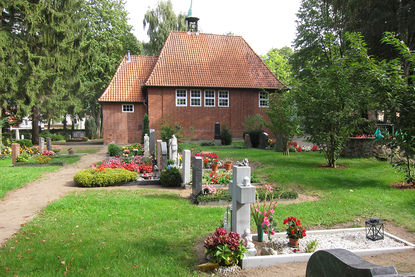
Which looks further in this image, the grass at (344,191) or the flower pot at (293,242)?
the grass at (344,191)

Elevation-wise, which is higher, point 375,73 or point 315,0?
point 315,0

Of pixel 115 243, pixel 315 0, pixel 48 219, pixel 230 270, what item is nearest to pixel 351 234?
pixel 230 270

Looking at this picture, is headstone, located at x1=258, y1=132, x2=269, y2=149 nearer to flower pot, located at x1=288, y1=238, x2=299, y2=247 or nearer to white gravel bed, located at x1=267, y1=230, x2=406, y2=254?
white gravel bed, located at x1=267, y1=230, x2=406, y2=254

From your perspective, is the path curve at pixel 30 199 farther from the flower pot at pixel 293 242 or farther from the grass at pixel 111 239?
the flower pot at pixel 293 242

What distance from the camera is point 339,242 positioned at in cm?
568

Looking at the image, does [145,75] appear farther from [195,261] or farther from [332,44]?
[195,261]

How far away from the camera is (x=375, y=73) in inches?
357

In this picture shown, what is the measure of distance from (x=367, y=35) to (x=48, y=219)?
21.7 metres

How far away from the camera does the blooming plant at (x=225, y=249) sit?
4547 millimetres

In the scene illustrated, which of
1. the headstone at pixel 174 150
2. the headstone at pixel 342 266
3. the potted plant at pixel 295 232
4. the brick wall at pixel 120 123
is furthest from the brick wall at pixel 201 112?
the headstone at pixel 342 266

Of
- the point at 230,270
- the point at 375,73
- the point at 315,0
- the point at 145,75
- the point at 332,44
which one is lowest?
the point at 230,270

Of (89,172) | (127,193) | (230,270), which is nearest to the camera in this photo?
(230,270)

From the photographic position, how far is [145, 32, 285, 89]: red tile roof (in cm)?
2877

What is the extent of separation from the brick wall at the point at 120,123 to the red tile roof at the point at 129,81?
2.46 feet
